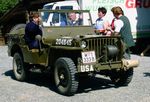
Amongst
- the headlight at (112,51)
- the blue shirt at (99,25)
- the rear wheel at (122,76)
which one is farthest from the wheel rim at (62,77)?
the blue shirt at (99,25)

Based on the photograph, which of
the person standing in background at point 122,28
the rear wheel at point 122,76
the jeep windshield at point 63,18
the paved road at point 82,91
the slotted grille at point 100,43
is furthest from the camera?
the jeep windshield at point 63,18

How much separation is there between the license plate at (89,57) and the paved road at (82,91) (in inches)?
27.3

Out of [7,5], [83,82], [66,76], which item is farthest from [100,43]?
[7,5]

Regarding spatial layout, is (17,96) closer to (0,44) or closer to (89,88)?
(89,88)

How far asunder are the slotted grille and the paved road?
77cm

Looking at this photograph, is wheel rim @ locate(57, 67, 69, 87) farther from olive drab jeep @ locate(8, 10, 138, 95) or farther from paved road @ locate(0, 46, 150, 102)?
paved road @ locate(0, 46, 150, 102)

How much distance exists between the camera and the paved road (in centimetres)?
831

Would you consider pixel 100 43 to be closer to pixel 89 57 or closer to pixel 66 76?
pixel 89 57

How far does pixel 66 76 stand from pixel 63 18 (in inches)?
76.9

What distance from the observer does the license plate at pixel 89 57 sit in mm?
8352

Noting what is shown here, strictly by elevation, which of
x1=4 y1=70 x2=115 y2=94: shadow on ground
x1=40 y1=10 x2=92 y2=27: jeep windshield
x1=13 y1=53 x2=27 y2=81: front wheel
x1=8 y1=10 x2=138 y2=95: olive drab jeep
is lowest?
x1=4 y1=70 x2=115 y2=94: shadow on ground

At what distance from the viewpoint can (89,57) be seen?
8414 mm

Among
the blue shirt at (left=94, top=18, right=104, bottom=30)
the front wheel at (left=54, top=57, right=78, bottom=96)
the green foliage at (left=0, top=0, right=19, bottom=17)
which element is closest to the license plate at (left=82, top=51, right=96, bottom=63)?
the front wheel at (left=54, top=57, right=78, bottom=96)

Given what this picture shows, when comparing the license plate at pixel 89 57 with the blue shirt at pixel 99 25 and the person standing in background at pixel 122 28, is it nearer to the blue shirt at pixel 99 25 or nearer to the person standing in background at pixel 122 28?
the person standing in background at pixel 122 28
